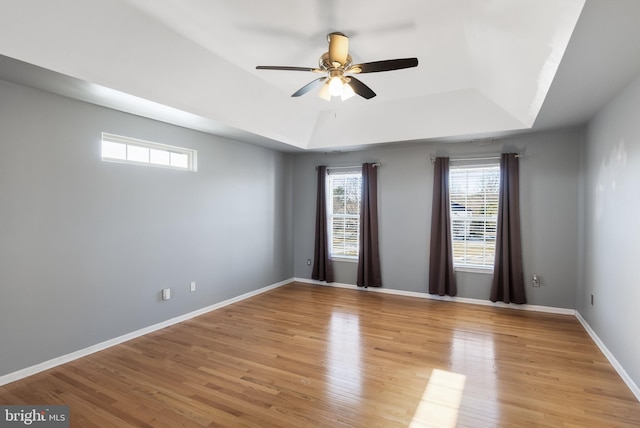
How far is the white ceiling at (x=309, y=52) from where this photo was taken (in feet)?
6.89

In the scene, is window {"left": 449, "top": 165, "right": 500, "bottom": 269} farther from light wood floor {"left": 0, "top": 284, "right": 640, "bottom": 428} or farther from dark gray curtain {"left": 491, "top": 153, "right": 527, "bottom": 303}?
light wood floor {"left": 0, "top": 284, "right": 640, "bottom": 428}

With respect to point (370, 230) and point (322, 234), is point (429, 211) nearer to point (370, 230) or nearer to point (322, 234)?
point (370, 230)

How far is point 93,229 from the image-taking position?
3203 mm

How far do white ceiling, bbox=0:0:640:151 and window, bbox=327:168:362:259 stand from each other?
1.94 m

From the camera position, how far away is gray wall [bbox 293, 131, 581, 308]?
4375mm

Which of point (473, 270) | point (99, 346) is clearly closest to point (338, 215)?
point (473, 270)

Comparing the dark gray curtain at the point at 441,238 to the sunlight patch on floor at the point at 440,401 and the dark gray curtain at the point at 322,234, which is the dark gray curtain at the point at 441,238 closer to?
the dark gray curtain at the point at 322,234

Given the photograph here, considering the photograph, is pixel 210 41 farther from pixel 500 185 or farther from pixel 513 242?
pixel 513 242

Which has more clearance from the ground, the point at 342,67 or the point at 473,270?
the point at 342,67

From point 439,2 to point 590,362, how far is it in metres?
3.41

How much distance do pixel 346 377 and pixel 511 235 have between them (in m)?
3.26

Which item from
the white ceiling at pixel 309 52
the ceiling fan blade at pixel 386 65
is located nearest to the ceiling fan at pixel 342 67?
the ceiling fan blade at pixel 386 65

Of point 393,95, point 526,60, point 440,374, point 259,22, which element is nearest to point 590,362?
point 440,374

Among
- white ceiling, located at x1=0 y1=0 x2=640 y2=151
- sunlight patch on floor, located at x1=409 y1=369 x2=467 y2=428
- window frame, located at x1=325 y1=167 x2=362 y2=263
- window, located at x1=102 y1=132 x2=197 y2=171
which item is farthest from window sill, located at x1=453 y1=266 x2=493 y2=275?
window, located at x1=102 y1=132 x2=197 y2=171
